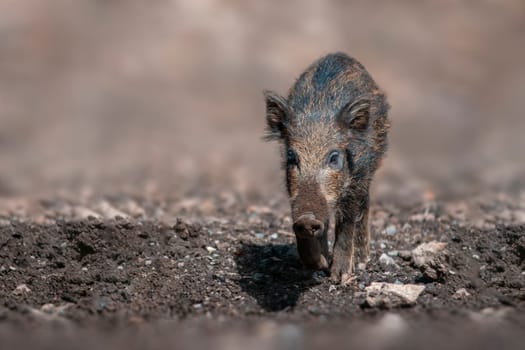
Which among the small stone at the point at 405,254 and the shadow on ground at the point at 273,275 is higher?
the small stone at the point at 405,254

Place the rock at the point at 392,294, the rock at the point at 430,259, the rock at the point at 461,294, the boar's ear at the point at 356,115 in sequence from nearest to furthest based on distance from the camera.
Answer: the rock at the point at 392,294 → the rock at the point at 461,294 → the rock at the point at 430,259 → the boar's ear at the point at 356,115

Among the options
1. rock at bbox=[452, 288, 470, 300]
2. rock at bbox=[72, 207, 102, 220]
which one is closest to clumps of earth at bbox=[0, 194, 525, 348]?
rock at bbox=[452, 288, 470, 300]

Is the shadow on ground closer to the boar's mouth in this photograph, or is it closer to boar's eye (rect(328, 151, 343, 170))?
the boar's mouth

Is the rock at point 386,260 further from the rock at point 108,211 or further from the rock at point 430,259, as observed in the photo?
the rock at point 108,211

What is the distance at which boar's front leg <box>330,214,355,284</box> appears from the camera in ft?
29.1

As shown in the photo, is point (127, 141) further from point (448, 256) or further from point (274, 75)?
point (448, 256)

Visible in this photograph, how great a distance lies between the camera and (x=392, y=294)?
301 inches

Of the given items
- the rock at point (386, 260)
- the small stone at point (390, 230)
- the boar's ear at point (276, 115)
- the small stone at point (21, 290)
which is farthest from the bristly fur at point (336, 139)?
the small stone at point (21, 290)

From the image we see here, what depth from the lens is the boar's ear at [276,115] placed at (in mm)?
9031

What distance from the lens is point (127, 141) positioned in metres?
18.5

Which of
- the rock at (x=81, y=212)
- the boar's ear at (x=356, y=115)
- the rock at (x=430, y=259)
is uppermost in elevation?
the rock at (x=81, y=212)

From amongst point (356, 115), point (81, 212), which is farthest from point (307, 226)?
point (81, 212)

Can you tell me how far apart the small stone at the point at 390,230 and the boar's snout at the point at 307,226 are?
3338 mm

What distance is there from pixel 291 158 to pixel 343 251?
3.87ft
